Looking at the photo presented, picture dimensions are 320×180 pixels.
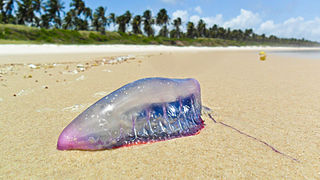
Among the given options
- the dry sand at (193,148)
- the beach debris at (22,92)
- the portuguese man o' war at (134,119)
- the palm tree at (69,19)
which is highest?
the palm tree at (69,19)

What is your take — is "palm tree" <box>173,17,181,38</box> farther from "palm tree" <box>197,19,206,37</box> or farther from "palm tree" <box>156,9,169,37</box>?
"palm tree" <box>197,19,206,37</box>

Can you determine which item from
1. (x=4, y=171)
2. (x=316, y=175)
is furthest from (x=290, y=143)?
(x=4, y=171)

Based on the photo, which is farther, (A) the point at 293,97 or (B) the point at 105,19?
(B) the point at 105,19

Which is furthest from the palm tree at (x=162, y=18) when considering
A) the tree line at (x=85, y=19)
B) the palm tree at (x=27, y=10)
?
the palm tree at (x=27, y=10)

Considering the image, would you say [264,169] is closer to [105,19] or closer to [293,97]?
[293,97]

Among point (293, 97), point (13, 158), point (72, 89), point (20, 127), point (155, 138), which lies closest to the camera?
point (13, 158)

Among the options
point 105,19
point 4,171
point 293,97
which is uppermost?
point 105,19

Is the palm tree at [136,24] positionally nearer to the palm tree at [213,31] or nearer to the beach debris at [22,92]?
the palm tree at [213,31]
